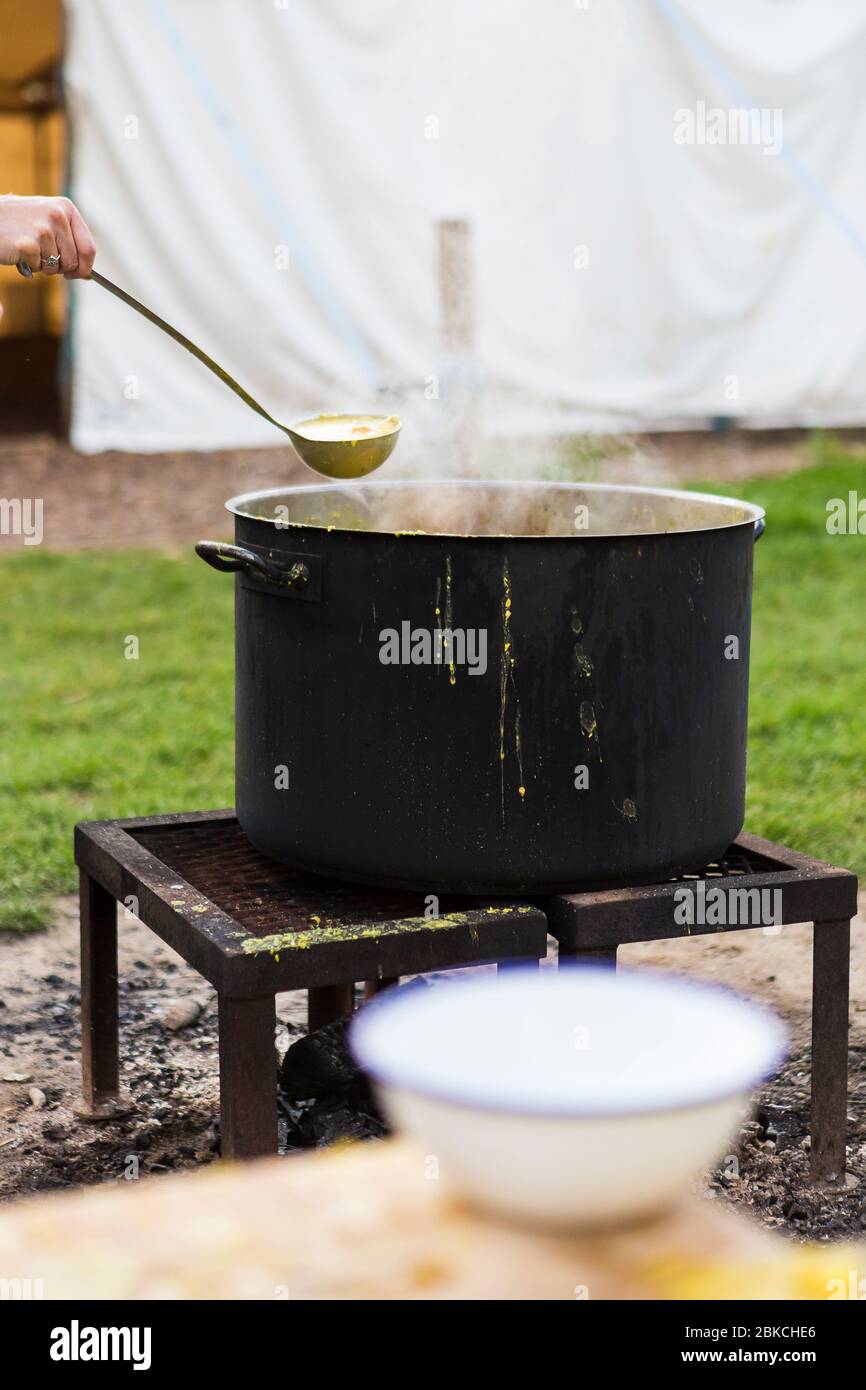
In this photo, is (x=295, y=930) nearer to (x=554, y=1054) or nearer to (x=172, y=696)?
(x=554, y=1054)

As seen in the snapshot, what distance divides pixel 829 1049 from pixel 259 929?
0.96m

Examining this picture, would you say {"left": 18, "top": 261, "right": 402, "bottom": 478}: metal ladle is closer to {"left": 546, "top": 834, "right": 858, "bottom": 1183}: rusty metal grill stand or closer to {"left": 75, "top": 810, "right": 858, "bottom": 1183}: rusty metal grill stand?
{"left": 75, "top": 810, "right": 858, "bottom": 1183}: rusty metal grill stand

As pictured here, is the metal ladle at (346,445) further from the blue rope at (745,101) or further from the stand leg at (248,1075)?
the blue rope at (745,101)

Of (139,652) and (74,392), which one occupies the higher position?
(74,392)

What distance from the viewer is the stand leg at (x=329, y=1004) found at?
3.23 metres


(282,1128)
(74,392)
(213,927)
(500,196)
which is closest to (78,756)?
(282,1128)

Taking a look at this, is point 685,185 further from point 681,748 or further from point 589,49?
point 681,748

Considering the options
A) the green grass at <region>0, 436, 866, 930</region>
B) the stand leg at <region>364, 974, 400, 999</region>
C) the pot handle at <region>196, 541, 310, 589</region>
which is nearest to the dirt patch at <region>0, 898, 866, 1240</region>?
the stand leg at <region>364, 974, 400, 999</region>

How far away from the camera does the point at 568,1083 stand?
1147 millimetres

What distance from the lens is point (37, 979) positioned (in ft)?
12.0

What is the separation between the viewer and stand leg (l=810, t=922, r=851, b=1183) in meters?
2.72

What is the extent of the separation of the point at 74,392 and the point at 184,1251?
8.54m

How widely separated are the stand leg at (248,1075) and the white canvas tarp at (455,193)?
6.48 m
